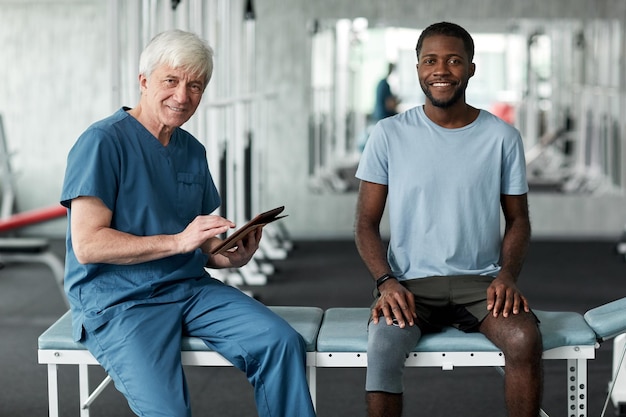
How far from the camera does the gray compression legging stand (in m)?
2.13

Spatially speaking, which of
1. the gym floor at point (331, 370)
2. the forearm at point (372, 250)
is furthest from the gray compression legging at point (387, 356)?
the gym floor at point (331, 370)

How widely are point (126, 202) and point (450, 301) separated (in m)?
0.80

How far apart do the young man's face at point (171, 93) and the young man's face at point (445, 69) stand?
0.57 meters

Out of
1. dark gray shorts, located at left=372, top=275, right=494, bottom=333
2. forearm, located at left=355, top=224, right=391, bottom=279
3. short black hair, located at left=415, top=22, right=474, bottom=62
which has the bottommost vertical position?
dark gray shorts, located at left=372, top=275, right=494, bottom=333

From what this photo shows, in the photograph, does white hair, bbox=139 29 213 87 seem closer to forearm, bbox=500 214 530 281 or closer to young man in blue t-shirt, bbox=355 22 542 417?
young man in blue t-shirt, bbox=355 22 542 417

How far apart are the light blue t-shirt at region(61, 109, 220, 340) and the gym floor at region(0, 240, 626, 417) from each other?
3.24ft

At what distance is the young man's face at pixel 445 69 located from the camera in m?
2.35

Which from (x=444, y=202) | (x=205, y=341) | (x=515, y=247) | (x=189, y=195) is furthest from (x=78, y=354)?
(x=515, y=247)

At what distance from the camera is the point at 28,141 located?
7.12 m

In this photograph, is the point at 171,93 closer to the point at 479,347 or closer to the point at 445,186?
the point at 445,186

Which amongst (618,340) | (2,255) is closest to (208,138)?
(2,255)

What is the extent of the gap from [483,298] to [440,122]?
1.52 ft

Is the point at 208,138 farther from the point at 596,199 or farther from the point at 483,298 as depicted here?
the point at 596,199

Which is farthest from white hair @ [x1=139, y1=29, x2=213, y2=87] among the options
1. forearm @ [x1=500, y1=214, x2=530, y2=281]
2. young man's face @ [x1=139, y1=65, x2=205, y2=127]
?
forearm @ [x1=500, y1=214, x2=530, y2=281]
